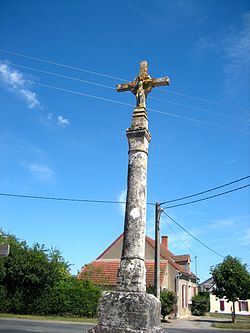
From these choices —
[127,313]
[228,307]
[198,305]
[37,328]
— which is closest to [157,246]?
[37,328]

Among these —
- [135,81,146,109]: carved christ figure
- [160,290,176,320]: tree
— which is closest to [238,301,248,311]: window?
[160,290,176,320]: tree

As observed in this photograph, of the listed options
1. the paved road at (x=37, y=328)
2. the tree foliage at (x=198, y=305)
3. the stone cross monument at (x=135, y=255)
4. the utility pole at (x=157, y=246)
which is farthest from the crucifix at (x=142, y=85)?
the tree foliage at (x=198, y=305)

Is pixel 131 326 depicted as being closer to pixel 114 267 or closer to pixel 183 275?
pixel 114 267

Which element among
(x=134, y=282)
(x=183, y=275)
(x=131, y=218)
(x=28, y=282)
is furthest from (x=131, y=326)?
(x=183, y=275)

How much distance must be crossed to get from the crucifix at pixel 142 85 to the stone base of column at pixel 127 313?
3.76 m

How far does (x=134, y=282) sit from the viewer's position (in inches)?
228

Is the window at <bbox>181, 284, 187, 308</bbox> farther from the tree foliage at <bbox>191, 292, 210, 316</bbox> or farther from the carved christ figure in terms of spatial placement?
the carved christ figure

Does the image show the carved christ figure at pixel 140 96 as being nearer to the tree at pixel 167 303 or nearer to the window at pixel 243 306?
the tree at pixel 167 303

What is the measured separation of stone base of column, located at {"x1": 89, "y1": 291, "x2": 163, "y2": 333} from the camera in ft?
17.6

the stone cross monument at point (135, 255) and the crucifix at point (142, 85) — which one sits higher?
the crucifix at point (142, 85)

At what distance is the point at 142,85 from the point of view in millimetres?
7422

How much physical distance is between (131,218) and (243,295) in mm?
23728

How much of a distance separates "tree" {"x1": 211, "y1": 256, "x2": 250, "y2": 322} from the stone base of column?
23.1m

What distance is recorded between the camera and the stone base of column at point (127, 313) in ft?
17.6
